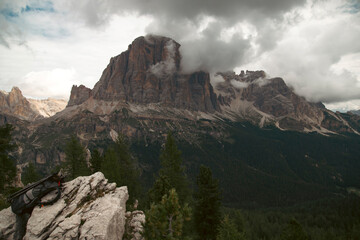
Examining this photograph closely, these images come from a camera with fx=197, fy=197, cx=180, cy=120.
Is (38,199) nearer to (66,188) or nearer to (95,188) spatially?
(66,188)

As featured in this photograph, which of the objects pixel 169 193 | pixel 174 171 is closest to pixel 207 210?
pixel 174 171

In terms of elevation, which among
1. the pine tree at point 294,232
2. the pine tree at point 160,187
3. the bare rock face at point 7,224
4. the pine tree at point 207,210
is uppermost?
the pine tree at point 160,187

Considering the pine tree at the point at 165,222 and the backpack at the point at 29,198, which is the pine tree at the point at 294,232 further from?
the backpack at the point at 29,198

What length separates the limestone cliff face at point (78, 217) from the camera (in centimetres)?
1463

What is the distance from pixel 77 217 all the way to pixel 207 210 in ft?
57.9

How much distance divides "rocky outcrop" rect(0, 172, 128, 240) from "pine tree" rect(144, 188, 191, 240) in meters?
2.88

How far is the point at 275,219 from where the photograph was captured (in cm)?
13288

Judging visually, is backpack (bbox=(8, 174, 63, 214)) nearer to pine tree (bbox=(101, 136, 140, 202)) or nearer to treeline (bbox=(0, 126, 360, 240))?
treeline (bbox=(0, 126, 360, 240))

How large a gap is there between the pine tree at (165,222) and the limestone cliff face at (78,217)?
2.88m

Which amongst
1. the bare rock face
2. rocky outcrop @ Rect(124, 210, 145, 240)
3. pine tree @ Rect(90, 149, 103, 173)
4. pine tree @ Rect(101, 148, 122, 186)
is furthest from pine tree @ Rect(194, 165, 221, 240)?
pine tree @ Rect(90, 149, 103, 173)

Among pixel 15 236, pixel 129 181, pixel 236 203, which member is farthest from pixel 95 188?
pixel 236 203

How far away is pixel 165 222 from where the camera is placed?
15844 mm

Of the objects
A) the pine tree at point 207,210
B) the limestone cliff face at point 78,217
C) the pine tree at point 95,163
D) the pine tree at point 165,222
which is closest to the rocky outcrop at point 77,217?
the limestone cliff face at point 78,217

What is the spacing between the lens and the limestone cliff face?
14.6 meters
